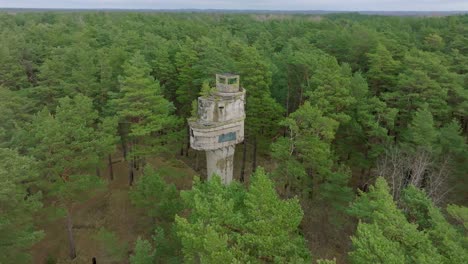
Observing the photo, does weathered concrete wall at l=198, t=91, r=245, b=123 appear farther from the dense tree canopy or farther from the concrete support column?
the concrete support column

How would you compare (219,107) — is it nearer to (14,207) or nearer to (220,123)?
(220,123)

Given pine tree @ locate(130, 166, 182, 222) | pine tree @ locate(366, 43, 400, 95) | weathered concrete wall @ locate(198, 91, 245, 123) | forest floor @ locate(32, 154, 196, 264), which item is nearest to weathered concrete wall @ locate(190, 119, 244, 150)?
weathered concrete wall @ locate(198, 91, 245, 123)

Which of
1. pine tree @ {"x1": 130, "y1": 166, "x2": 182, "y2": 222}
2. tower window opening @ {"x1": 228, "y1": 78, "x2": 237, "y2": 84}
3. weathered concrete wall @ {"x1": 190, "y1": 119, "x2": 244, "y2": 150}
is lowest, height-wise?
pine tree @ {"x1": 130, "y1": 166, "x2": 182, "y2": 222}

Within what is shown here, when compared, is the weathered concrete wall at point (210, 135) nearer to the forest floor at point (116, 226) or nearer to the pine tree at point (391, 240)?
the forest floor at point (116, 226)

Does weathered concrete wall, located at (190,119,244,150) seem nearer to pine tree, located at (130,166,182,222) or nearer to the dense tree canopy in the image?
the dense tree canopy

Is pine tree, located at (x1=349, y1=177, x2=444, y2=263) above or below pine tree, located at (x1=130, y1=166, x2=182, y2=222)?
above

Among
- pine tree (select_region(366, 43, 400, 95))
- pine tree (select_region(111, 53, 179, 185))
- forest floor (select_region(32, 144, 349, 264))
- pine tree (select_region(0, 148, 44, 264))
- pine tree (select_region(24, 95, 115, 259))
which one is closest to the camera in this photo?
pine tree (select_region(0, 148, 44, 264))

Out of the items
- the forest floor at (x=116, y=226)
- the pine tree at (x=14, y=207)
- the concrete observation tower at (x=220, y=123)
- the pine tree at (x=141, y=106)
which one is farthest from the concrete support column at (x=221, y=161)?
the pine tree at (x=14, y=207)

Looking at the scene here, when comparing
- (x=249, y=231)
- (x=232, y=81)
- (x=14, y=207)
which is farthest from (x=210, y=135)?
(x=14, y=207)

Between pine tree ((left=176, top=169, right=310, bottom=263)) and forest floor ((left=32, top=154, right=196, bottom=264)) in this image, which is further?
forest floor ((left=32, top=154, right=196, bottom=264))

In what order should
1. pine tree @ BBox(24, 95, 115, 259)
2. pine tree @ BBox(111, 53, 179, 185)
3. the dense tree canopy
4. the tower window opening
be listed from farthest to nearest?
the tower window opening, pine tree @ BBox(111, 53, 179, 185), pine tree @ BBox(24, 95, 115, 259), the dense tree canopy
